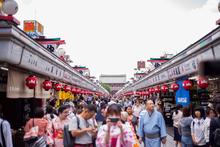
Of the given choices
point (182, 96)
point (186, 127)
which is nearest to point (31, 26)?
point (182, 96)

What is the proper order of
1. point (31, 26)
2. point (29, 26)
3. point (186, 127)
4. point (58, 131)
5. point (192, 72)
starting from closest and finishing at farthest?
point (58, 131)
point (186, 127)
point (192, 72)
point (29, 26)
point (31, 26)

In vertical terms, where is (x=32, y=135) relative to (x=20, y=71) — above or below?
below

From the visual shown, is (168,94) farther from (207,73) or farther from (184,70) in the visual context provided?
(207,73)

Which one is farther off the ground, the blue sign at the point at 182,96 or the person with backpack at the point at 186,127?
the blue sign at the point at 182,96

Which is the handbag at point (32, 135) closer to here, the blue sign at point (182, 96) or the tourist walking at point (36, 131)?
the tourist walking at point (36, 131)

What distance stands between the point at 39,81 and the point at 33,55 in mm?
3065

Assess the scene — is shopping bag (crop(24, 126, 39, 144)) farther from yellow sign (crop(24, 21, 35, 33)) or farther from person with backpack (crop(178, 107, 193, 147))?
yellow sign (crop(24, 21, 35, 33))

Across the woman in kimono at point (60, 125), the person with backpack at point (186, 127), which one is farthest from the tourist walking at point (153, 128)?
the woman in kimono at point (60, 125)

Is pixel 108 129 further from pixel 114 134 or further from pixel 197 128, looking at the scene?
pixel 197 128

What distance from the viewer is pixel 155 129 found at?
23.3 feet

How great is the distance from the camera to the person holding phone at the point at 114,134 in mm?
4031

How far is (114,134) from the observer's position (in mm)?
4047

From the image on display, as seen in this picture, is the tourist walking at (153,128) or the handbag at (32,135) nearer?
the handbag at (32,135)

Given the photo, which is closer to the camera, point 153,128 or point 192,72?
point 153,128
